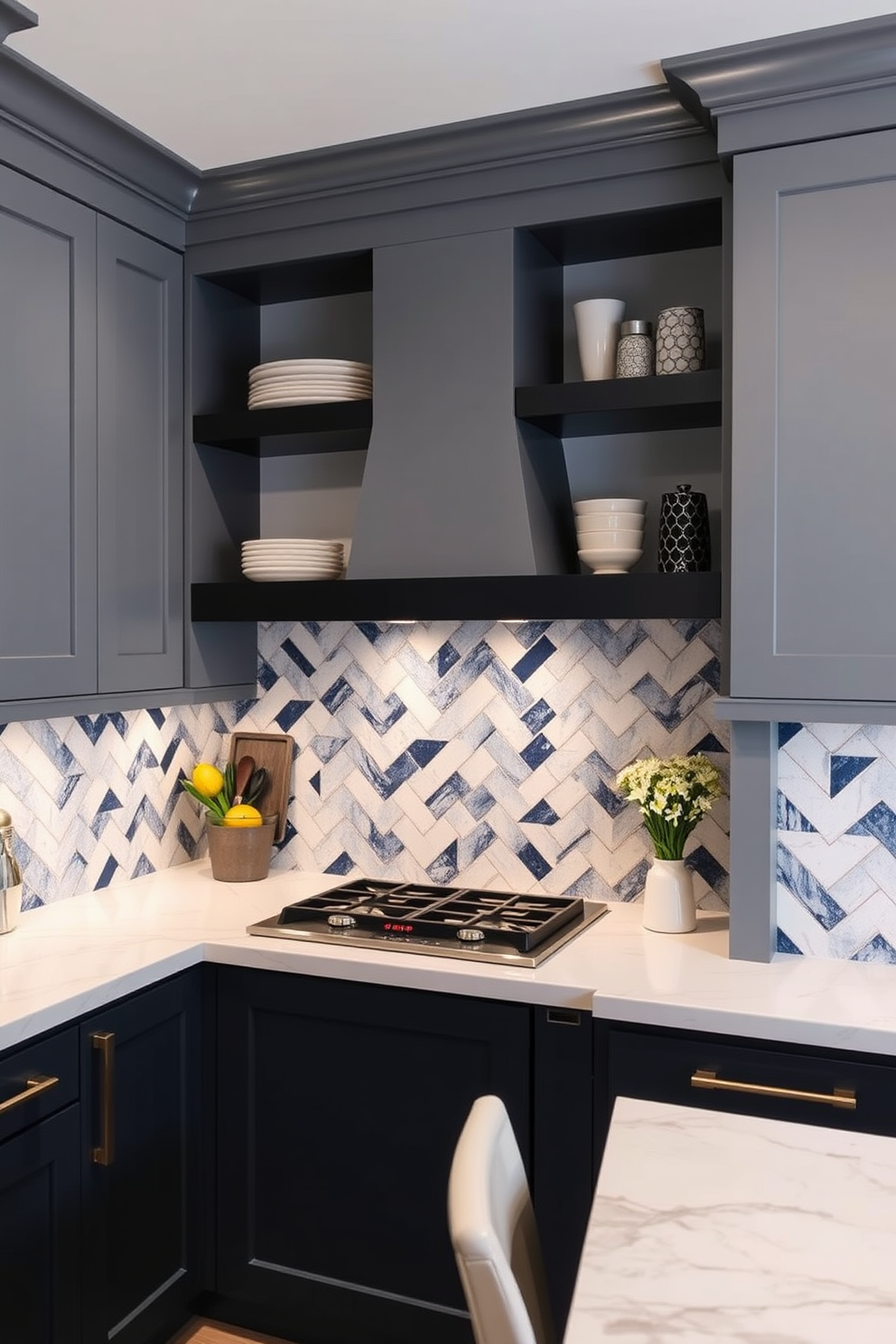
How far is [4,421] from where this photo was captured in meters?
2.18

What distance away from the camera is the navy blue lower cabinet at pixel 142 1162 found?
6.71 ft

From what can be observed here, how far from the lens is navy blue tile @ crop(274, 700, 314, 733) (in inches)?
119

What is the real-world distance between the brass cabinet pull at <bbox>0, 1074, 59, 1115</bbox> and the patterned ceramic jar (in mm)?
1763

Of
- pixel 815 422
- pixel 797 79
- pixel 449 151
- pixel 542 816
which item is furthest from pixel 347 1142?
pixel 797 79

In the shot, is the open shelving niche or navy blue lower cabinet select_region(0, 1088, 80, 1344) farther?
the open shelving niche

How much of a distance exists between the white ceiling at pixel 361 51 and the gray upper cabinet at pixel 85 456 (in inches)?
11.4

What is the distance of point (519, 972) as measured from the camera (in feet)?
6.95

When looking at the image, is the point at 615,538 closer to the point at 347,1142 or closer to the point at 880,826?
the point at 880,826

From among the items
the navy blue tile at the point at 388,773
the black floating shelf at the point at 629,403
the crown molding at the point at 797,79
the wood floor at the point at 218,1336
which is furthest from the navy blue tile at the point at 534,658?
the wood floor at the point at 218,1336

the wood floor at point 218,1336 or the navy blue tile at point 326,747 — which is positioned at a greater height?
the navy blue tile at point 326,747

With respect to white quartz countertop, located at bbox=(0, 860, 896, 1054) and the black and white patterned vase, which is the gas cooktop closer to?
white quartz countertop, located at bbox=(0, 860, 896, 1054)

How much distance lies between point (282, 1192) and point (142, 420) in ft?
5.56

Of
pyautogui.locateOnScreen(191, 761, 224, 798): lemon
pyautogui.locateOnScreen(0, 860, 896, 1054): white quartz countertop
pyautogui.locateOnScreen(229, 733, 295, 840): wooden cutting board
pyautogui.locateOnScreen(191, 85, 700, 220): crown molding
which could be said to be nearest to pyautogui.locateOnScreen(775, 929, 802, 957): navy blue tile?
pyautogui.locateOnScreen(0, 860, 896, 1054): white quartz countertop

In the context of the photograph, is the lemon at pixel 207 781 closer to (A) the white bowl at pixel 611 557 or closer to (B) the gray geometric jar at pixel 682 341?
(A) the white bowl at pixel 611 557
